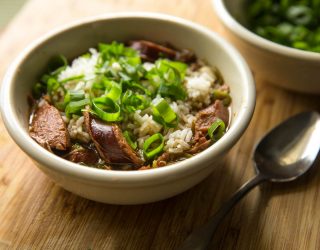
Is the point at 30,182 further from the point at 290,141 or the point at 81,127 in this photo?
the point at 290,141

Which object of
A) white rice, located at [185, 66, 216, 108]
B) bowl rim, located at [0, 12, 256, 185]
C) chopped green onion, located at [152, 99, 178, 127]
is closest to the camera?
bowl rim, located at [0, 12, 256, 185]

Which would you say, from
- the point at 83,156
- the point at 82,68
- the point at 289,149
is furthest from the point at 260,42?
the point at 83,156

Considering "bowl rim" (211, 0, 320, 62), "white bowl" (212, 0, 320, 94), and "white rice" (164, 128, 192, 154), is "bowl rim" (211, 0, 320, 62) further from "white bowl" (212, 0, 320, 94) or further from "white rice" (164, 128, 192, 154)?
"white rice" (164, 128, 192, 154)

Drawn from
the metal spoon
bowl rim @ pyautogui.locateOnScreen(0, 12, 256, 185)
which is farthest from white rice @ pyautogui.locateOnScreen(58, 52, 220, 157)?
the metal spoon

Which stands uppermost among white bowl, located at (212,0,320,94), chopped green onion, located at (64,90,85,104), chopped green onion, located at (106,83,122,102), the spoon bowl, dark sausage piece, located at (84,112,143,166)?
chopped green onion, located at (64,90,85,104)

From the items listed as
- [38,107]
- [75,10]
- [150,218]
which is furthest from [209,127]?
[75,10]

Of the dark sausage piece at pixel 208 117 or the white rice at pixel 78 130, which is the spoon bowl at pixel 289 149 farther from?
the white rice at pixel 78 130

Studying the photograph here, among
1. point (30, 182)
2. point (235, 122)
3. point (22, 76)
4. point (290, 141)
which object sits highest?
point (22, 76)
